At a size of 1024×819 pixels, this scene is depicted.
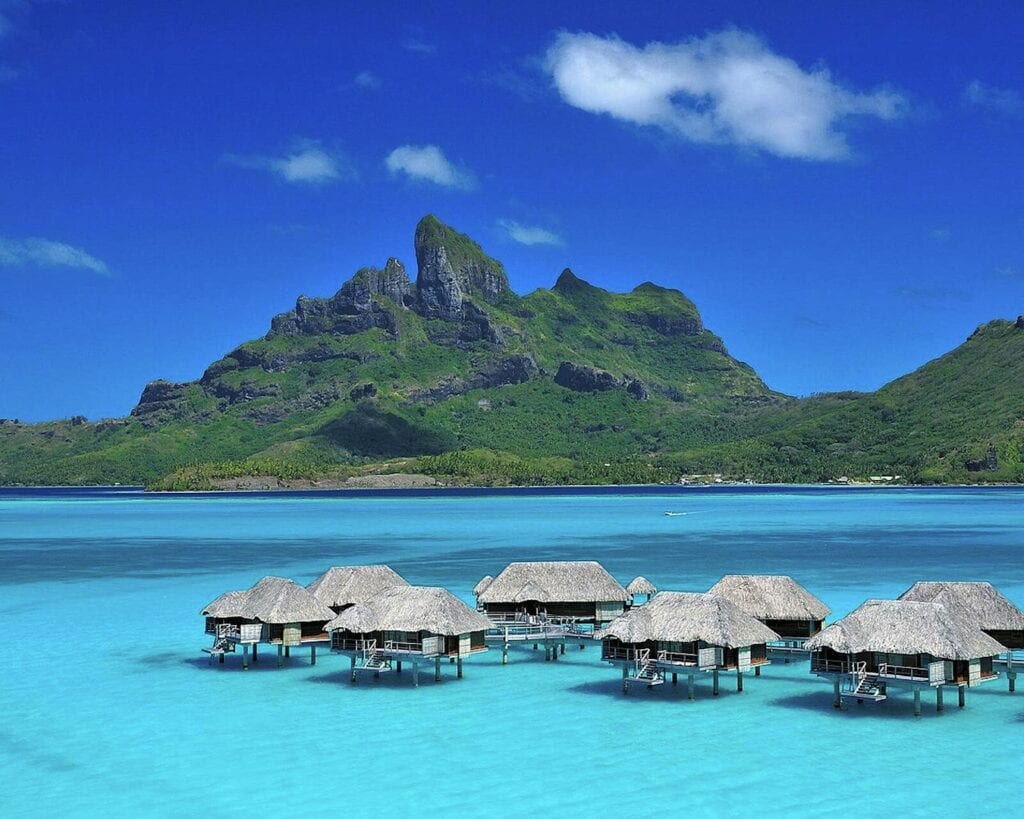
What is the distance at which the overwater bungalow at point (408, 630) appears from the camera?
121ft

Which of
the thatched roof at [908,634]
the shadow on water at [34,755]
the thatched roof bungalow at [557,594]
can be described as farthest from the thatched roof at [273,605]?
the thatched roof at [908,634]

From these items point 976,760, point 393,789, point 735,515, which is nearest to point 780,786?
point 976,760

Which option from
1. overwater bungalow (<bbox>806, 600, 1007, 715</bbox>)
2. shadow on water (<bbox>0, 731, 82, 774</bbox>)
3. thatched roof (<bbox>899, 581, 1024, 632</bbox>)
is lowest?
shadow on water (<bbox>0, 731, 82, 774</bbox>)

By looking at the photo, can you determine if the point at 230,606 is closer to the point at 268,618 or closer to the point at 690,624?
the point at 268,618

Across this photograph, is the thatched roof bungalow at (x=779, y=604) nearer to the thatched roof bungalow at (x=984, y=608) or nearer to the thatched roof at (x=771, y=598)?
the thatched roof at (x=771, y=598)

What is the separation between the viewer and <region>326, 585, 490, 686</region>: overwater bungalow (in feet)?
121

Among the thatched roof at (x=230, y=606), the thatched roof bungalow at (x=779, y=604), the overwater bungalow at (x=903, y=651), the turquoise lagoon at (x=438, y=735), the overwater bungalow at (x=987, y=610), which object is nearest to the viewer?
the turquoise lagoon at (x=438, y=735)

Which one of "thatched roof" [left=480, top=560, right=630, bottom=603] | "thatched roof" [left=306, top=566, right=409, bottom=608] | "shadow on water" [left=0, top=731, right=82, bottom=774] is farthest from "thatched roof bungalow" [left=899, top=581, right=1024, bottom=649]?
"shadow on water" [left=0, top=731, right=82, bottom=774]

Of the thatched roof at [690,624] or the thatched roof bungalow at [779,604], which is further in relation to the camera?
the thatched roof bungalow at [779,604]

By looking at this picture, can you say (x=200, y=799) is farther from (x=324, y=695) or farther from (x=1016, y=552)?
(x=1016, y=552)

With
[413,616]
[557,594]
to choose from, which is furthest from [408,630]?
[557,594]

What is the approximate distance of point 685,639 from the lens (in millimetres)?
34344

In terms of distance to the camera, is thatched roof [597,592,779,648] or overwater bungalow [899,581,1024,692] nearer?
thatched roof [597,592,779,648]

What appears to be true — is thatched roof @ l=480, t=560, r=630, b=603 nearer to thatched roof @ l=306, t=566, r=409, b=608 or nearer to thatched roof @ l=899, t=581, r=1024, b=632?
thatched roof @ l=306, t=566, r=409, b=608
